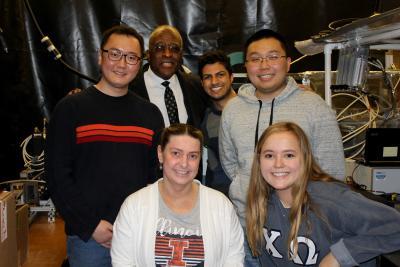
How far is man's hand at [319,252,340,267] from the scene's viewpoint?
1423 millimetres

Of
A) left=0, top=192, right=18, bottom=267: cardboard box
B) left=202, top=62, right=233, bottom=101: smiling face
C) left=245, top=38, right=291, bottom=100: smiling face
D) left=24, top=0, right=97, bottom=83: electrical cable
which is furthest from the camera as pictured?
left=24, top=0, right=97, bottom=83: electrical cable

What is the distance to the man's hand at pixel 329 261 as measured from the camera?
1.42 metres

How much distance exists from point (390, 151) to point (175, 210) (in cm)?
164

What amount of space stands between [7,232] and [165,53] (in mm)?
1298

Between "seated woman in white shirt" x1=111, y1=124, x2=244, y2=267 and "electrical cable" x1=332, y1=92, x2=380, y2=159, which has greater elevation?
"electrical cable" x1=332, y1=92, x2=380, y2=159

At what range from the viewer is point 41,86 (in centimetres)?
388

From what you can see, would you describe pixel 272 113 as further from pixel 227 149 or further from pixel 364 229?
pixel 364 229

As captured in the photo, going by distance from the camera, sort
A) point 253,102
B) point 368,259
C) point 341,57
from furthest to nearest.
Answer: point 341,57, point 253,102, point 368,259

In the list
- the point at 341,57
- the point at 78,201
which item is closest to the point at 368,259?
the point at 78,201

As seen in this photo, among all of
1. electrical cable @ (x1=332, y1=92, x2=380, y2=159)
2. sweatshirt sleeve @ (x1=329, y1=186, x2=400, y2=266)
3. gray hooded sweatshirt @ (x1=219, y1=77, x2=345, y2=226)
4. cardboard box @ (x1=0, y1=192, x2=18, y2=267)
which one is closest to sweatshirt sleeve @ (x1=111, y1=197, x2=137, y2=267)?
gray hooded sweatshirt @ (x1=219, y1=77, x2=345, y2=226)

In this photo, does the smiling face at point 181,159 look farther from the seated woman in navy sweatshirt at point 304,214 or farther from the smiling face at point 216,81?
the smiling face at point 216,81

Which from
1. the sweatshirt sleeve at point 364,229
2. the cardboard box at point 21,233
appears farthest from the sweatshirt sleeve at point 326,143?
the cardboard box at point 21,233

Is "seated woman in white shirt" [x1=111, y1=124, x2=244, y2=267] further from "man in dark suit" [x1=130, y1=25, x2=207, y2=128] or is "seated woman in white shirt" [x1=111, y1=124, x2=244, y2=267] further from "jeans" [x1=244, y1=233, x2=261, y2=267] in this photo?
"man in dark suit" [x1=130, y1=25, x2=207, y2=128]

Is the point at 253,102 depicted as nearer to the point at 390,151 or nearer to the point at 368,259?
the point at 368,259
